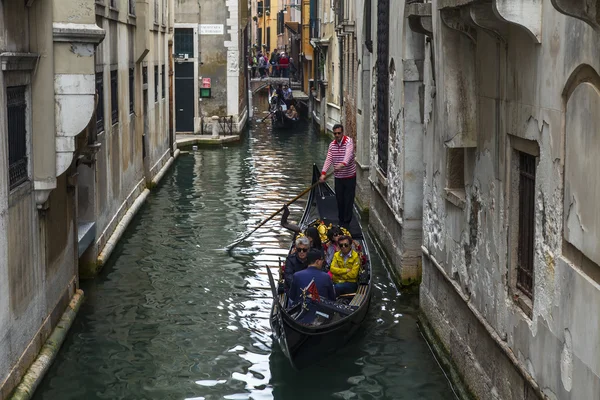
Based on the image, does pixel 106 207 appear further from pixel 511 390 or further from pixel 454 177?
pixel 511 390

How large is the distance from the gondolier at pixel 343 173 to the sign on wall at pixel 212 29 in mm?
17431

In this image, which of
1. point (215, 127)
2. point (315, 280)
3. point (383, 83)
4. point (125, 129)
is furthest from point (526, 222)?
point (215, 127)

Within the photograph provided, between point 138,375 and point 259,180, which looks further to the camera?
point 259,180

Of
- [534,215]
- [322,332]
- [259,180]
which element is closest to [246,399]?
[322,332]

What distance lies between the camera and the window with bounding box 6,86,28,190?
315 inches

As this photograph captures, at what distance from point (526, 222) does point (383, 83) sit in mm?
8198

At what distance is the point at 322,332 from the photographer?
8.90 meters

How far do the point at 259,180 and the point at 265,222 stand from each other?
5712 millimetres

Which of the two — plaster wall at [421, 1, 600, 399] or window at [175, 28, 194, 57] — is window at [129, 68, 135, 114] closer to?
plaster wall at [421, 1, 600, 399]

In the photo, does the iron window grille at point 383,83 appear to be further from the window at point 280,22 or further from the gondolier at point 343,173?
the window at point 280,22

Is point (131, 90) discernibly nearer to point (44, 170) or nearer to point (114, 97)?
point (114, 97)

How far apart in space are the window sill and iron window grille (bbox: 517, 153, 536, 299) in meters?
1.55

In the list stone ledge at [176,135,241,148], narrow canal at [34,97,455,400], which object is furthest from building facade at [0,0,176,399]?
stone ledge at [176,135,241,148]

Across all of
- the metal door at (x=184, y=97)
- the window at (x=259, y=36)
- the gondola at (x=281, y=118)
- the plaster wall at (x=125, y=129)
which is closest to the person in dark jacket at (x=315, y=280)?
the plaster wall at (x=125, y=129)
